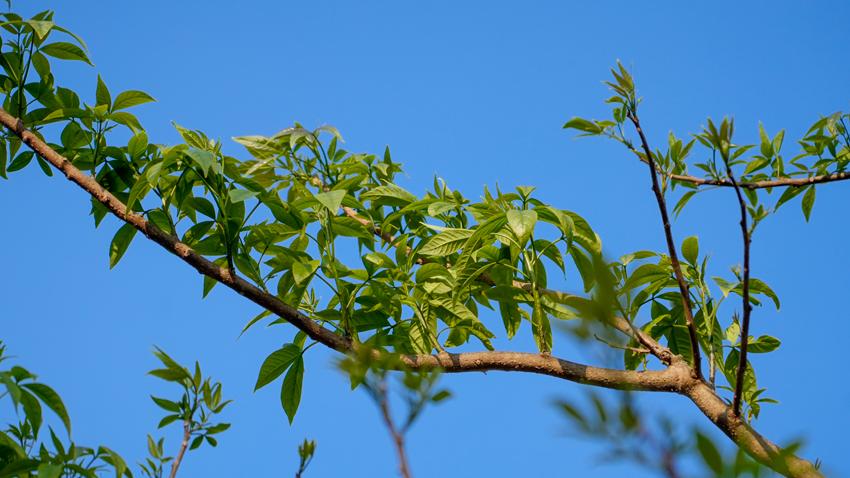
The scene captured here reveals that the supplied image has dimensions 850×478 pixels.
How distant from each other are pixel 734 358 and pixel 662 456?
3.80ft

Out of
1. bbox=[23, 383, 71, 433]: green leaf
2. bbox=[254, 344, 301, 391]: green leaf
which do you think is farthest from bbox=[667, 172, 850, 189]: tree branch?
bbox=[23, 383, 71, 433]: green leaf

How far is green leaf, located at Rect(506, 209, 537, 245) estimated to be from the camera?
118 centimetres

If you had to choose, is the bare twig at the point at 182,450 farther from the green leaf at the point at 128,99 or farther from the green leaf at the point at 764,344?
the green leaf at the point at 764,344

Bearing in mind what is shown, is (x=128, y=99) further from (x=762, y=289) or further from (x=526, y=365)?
(x=762, y=289)

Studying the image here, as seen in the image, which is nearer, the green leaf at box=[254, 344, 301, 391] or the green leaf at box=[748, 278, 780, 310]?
the green leaf at box=[254, 344, 301, 391]

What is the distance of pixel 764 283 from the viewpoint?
1419 mm

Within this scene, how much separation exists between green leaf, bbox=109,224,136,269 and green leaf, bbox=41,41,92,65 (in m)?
0.38

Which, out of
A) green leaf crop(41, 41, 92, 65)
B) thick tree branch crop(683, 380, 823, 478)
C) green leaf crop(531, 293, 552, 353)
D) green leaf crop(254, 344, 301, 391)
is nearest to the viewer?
thick tree branch crop(683, 380, 823, 478)

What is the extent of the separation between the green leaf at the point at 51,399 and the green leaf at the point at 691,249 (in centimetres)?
102

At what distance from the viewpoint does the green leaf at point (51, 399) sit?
110 cm

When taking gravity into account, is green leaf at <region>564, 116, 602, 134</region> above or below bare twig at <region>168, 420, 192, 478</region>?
above

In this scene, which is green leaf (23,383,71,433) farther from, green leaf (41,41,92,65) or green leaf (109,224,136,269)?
green leaf (41,41,92,65)

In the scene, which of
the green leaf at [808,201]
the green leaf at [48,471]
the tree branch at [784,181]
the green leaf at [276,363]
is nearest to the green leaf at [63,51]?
the green leaf at [276,363]

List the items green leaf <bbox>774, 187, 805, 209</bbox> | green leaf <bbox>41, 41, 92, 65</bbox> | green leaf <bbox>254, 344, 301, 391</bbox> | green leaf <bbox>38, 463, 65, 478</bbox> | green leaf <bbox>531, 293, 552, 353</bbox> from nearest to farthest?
1. green leaf <bbox>38, 463, 65, 478</bbox>
2. green leaf <bbox>531, 293, 552, 353</bbox>
3. green leaf <bbox>254, 344, 301, 391</bbox>
4. green leaf <bbox>41, 41, 92, 65</bbox>
5. green leaf <bbox>774, 187, 805, 209</bbox>
